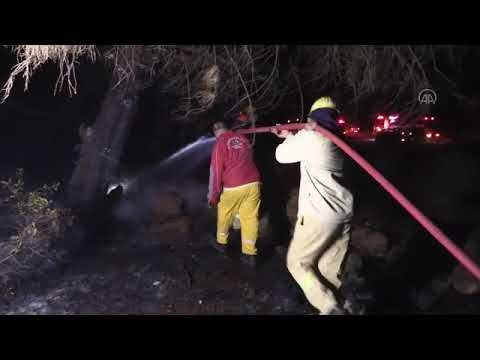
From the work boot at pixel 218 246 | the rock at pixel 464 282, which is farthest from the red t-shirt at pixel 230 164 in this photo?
the rock at pixel 464 282

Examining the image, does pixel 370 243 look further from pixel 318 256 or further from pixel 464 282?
pixel 318 256

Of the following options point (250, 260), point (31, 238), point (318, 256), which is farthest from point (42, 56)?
point (318, 256)

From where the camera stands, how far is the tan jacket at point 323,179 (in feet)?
9.62

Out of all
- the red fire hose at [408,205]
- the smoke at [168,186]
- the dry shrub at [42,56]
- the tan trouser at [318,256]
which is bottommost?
the smoke at [168,186]

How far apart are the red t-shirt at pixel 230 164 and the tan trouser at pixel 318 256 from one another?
130 centimetres

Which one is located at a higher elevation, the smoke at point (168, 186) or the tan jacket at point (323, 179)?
the tan jacket at point (323, 179)

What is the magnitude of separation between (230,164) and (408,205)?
2307 millimetres

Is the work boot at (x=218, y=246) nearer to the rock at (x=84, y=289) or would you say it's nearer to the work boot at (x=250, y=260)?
the work boot at (x=250, y=260)

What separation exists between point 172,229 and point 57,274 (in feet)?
5.72

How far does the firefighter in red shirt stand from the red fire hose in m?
0.88

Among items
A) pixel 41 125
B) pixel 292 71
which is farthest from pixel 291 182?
pixel 41 125

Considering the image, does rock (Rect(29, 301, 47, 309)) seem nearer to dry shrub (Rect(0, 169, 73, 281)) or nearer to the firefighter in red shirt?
dry shrub (Rect(0, 169, 73, 281))

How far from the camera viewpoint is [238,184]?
4176mm
